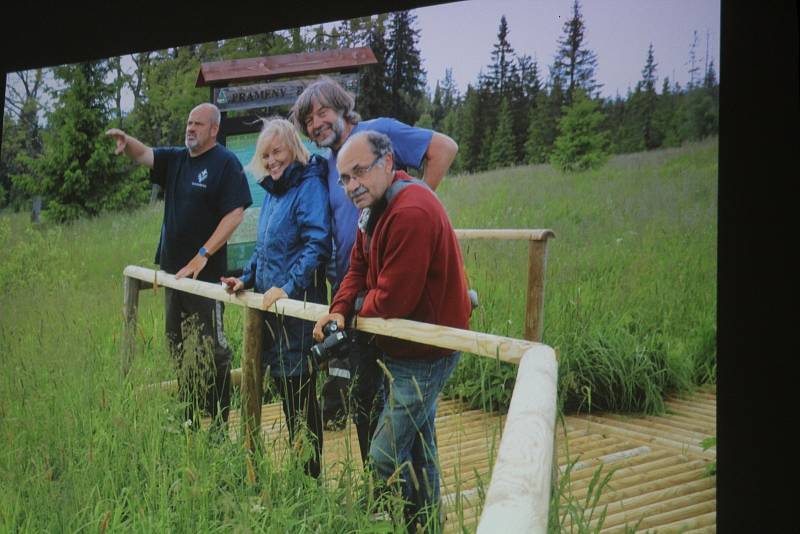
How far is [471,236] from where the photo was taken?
2262 millimetres

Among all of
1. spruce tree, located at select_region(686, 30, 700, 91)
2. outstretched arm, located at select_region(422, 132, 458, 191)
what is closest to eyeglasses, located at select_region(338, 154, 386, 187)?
outstretched arm, located at select_region(422, 132, 458, 191)

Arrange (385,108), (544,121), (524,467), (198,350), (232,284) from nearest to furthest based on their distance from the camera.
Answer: (524,467), (544,121), (385,108), (232,284), (198,350)

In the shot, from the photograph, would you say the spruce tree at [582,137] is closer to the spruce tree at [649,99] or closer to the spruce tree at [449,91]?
the spruce tree at [649,99]

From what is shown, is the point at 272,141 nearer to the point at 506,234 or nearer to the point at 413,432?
the point at 506,234

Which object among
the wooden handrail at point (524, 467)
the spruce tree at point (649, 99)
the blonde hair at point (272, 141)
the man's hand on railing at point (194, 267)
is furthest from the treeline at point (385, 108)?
the wooden handrail at point (524, 467)

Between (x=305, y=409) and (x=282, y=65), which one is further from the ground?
(x=282, y=65)

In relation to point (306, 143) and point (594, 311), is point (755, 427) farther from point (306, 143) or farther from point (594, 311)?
point (306, 143)

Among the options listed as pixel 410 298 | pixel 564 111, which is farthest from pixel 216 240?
pixel 564 111

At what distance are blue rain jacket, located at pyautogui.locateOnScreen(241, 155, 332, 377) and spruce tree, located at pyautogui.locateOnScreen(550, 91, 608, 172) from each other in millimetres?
713

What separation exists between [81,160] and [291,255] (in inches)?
48.2

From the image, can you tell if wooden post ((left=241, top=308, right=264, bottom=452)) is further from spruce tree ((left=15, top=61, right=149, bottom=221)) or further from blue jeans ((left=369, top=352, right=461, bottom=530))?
spruce tree ((left=15, top=61, right=149, bottom=221))

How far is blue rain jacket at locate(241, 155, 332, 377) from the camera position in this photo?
94.5 inches

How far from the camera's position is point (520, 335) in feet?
7.25

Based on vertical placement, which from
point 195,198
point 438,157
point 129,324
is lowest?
point 129,324
